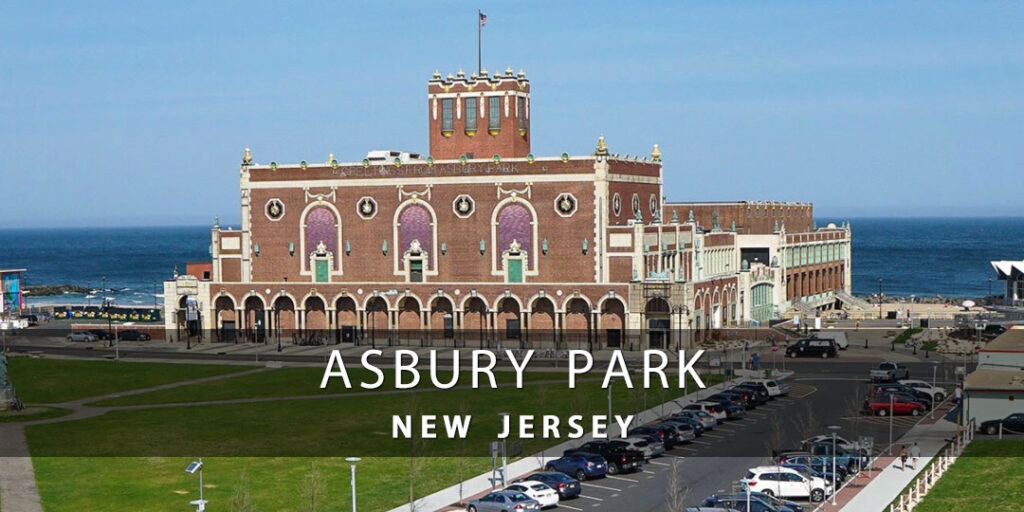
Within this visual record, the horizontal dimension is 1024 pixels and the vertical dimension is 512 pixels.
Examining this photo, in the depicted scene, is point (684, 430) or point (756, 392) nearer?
point (684, 430)

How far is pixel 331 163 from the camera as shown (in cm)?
14050

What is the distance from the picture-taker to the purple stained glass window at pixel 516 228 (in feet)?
440

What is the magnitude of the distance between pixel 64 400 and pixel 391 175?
46084mm

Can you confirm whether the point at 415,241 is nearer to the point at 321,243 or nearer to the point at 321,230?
the point at 321,243

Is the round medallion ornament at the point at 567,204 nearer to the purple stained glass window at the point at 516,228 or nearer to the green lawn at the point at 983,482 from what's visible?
the purple stained glass window at the point at 516,228

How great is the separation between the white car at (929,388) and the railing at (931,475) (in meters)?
12.6

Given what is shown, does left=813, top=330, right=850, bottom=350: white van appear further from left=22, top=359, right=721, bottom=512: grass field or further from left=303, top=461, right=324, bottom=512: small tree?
left=303, top=461, right=324, bottom=512: small tree

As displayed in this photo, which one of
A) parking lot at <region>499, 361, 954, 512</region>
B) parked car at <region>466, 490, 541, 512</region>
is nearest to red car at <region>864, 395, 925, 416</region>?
parking lot at <region>499, 361, 954, 512</region>

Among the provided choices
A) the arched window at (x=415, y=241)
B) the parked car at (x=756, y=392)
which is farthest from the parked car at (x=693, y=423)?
the arched window at (x=415, y=241)

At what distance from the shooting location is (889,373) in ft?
340

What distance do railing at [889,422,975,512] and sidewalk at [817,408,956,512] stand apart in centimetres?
38

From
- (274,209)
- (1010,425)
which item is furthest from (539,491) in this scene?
(274,209)

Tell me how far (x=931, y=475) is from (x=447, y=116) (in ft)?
266

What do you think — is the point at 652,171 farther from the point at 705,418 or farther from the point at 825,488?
the point at 825,488
